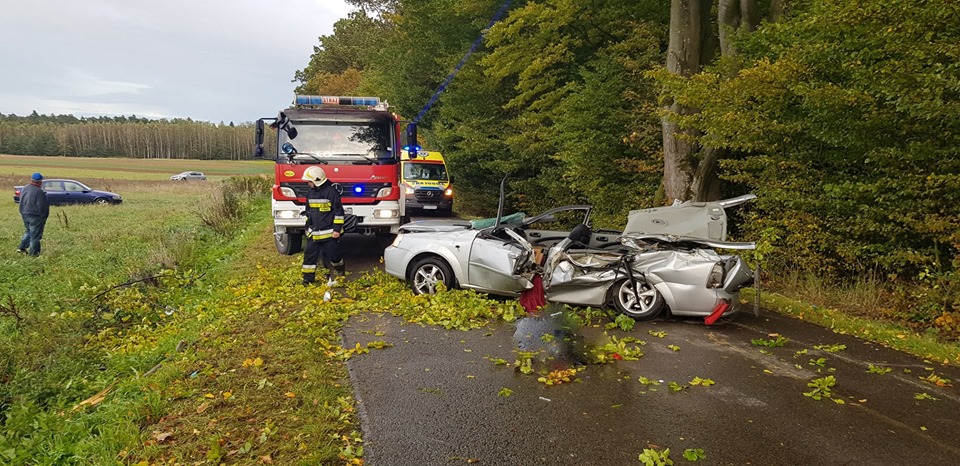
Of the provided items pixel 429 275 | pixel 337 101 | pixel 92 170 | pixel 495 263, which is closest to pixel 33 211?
pixel 337 101

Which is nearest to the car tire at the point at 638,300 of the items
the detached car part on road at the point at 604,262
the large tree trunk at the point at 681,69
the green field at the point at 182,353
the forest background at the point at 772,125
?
the detached car part on road at the point at 604,262

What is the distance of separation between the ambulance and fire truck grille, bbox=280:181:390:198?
878cm

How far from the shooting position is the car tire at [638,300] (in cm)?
644

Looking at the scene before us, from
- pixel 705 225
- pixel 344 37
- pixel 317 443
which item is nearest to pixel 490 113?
pixel 705 225

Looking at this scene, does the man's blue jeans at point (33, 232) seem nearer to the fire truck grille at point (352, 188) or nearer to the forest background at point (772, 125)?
the fire truck grille at point (352, 188)

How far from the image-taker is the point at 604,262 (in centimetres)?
679

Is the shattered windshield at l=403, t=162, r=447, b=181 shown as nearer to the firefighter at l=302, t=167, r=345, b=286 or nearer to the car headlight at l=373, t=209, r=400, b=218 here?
the car headlight at l=373, t=209, r=400, b=218

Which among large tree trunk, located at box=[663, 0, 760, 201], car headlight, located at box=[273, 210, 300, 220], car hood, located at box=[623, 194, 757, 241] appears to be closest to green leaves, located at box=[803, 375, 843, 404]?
car hood, located at box=[623, 194, 757, 241]

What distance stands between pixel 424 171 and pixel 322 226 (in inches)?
438

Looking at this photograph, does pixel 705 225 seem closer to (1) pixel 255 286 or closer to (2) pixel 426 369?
(2) pixel 426 369

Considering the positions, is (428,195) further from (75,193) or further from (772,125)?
(75,193)

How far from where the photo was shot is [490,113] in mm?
20562

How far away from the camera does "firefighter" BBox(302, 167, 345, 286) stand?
812cm

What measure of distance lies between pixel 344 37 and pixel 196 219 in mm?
42661
